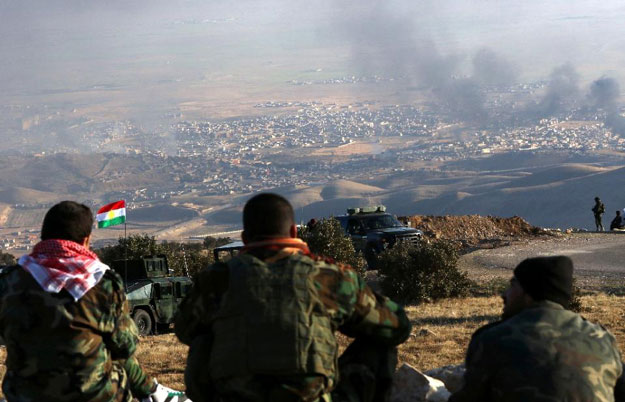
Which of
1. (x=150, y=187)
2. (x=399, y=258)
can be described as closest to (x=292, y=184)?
→ (x=150, y=187)

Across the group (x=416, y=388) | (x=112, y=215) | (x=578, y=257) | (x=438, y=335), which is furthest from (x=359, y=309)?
(x=578, y=257)

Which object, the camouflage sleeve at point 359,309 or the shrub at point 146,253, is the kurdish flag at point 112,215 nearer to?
the shrub at point 146,253

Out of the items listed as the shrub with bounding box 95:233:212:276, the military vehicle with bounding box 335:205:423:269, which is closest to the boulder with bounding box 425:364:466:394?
the shrub with bounding box 95:233:212:276

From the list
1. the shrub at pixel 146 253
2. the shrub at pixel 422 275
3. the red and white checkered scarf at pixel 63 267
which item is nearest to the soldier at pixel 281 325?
the red and white checkered scarf at pixel 63 267

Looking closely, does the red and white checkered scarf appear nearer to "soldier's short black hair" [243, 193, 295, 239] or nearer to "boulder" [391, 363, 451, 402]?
"soldier's short black hair" [243, 193, 295, 239]

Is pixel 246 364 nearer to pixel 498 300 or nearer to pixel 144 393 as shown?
pixel 144 393

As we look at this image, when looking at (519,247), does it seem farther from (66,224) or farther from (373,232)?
(66,224)
